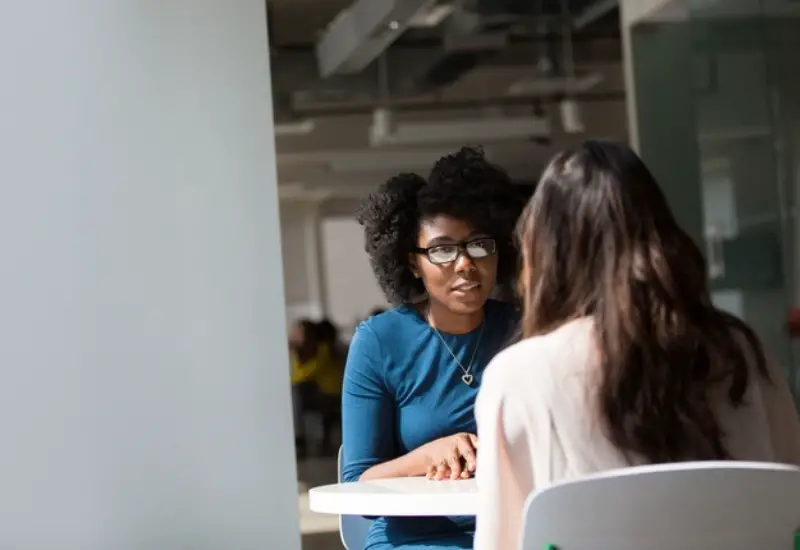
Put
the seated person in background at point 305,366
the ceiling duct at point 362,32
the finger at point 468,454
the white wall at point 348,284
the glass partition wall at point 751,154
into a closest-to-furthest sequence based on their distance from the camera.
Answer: the finger at point 468,454
the glass partition wall at point 751,154
the ceiling duct at point 362,32
the seated person in background at point 305,366
the white wall at point 348,284

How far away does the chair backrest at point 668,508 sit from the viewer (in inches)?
58.8

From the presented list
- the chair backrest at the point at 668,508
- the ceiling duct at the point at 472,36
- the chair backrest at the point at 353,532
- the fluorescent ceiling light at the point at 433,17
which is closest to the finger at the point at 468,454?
the chair backrest at the point at 353,532

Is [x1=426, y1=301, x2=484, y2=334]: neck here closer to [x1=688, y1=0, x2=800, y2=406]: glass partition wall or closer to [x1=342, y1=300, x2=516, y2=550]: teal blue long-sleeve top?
[x1=342, y1=300, x2=516, y2=550]: teal blue long-sleeve top

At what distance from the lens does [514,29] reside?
897 centimetres

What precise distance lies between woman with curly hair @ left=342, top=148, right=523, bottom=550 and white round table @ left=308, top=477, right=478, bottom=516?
0.55 ft

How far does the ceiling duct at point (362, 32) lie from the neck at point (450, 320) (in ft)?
12.6

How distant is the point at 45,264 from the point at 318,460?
950 cm

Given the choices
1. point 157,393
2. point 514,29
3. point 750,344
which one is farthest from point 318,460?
point 750,344

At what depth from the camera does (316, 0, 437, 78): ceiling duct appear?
21.2 feet

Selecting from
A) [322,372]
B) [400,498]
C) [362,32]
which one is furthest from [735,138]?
[322,372]

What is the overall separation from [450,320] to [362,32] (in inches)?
191

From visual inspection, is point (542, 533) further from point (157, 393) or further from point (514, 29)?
point (514, 29)

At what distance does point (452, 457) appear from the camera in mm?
2322

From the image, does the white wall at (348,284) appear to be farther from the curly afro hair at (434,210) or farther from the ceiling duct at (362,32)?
the curly afro hair at (434,210)
